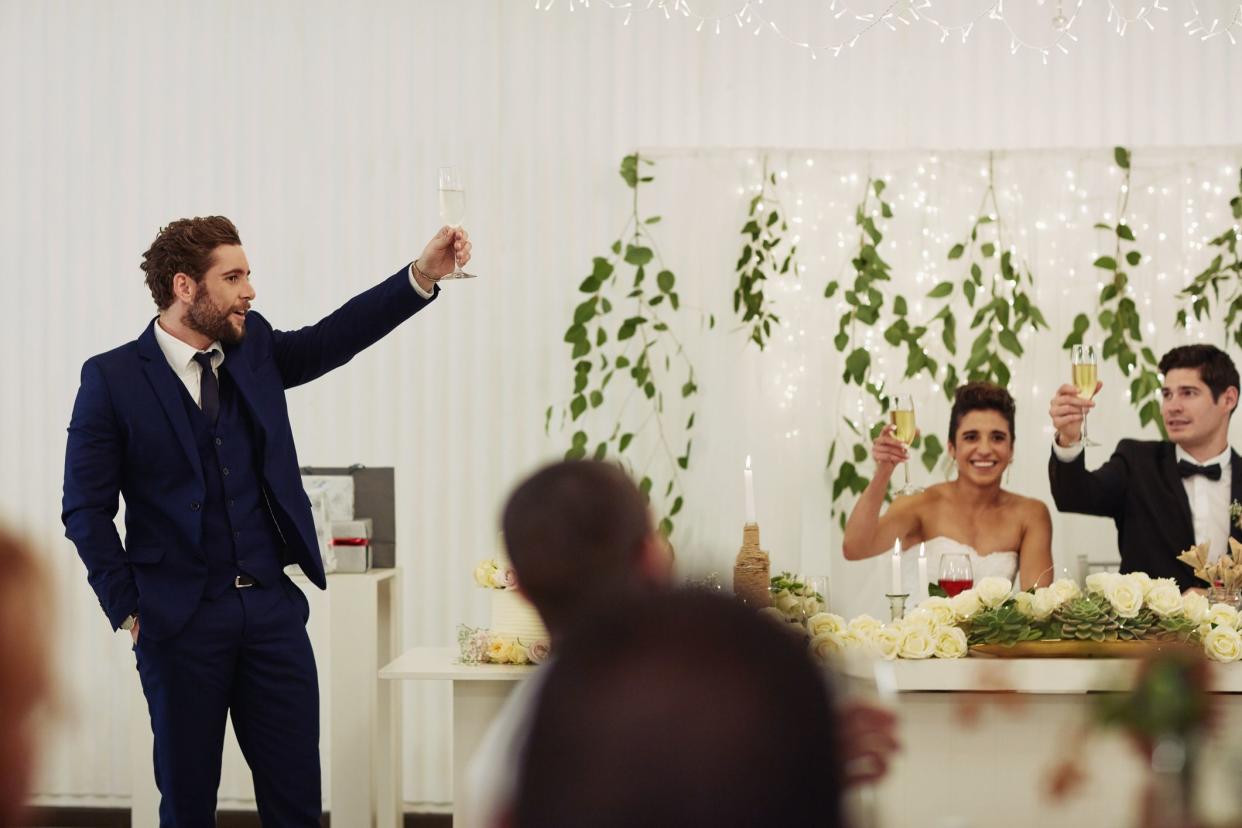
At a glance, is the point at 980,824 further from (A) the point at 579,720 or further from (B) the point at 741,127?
(B) the point at 741,127

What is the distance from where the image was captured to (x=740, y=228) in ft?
15.2

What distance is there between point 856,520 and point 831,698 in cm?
373

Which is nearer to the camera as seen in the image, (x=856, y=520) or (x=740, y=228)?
(x=856, y=520)

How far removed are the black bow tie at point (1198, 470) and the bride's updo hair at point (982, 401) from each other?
1.60ft

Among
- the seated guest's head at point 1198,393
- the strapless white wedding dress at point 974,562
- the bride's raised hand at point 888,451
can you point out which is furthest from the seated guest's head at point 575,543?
the seated guest's head at point 1198,393

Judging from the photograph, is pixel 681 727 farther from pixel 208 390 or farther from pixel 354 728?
pixel 354 728

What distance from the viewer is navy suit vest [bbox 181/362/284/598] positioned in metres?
3.09

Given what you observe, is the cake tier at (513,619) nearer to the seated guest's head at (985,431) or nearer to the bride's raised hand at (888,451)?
the bride's raised hand at (888,451)

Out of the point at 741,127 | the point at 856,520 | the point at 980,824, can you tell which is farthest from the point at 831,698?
the point at 741,127

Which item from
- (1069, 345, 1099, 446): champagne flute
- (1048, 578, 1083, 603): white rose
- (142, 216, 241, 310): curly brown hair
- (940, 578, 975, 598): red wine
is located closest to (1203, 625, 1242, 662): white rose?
(1048, 578, 1083, 603): white rose

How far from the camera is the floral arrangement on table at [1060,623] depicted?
2.58m

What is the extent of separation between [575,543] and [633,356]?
3558 mm

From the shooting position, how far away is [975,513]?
13.6ft

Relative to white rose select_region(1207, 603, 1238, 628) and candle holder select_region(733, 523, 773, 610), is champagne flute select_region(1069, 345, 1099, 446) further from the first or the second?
candle holder select_region(733, 523, 773, 610)
